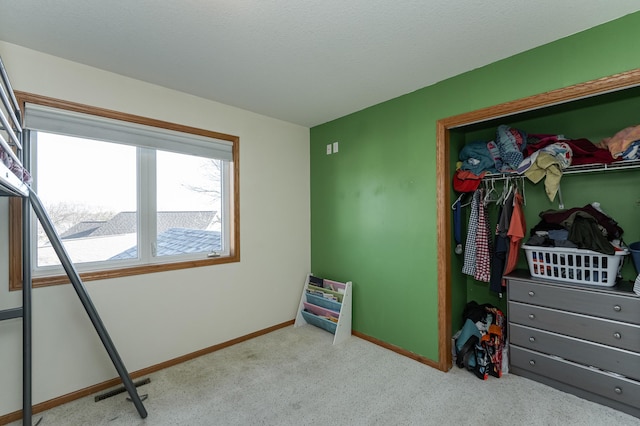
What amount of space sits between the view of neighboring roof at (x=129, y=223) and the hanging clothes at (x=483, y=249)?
8.39 feet

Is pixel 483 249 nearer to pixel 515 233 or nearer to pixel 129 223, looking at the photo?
pixel 515 233

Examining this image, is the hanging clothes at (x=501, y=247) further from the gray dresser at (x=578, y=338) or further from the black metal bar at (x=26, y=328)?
the black metal bar at (x=26, y=328)

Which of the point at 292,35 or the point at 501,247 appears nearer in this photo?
the point at 292,35

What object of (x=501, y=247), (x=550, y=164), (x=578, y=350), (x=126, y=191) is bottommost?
(x=578, y=350)

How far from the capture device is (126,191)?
7.84ft

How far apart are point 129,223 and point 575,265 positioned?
3.53 metres

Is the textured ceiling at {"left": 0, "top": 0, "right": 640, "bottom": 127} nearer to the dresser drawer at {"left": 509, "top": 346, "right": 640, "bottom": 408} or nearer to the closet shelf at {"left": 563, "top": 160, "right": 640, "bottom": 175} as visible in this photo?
the closet shelf at {"left": 563, "top": 160, "right": 640, "bottom": 175}

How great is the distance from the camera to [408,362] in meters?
2.53

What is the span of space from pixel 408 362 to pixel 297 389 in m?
1.03

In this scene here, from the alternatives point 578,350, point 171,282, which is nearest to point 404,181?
point 578,350

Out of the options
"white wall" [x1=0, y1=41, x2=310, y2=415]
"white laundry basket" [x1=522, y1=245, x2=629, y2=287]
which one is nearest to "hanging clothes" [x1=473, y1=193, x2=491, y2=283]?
"white laundry basket" [x1=522, y1=245, x2=629, y2=287]

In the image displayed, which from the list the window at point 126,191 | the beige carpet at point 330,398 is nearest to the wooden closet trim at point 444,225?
the beige carpet at point 330,398

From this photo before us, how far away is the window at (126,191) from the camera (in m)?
2.03

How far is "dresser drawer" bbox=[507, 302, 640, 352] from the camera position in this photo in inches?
73.2
